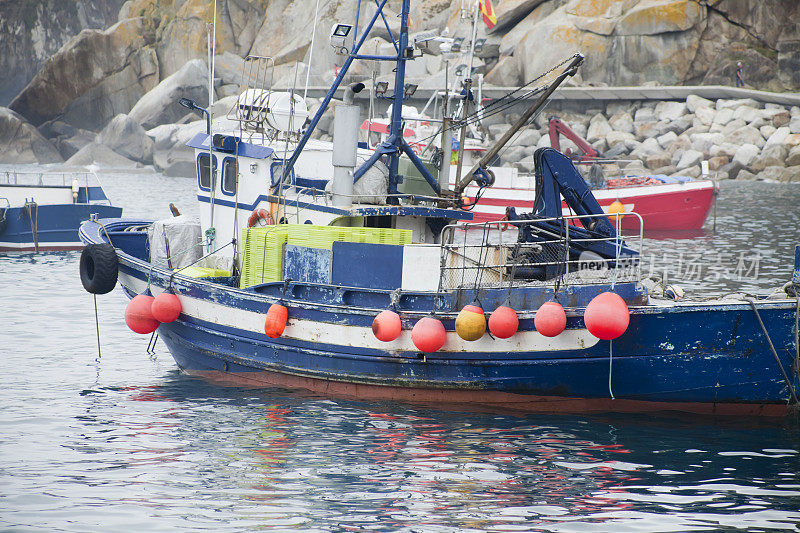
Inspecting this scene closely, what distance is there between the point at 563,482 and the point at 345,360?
12.9ft

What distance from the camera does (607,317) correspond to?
995 centimetres

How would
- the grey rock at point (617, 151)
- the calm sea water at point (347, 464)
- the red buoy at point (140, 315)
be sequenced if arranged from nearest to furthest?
the calm sea water at point (347, 464), the red buoy at point (140, 315), the grey rock at point (617, 151)

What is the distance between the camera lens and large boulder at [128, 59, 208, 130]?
63719 millimetres

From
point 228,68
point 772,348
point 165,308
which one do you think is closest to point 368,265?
point 165,308

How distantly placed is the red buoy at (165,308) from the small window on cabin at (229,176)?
8.06ft

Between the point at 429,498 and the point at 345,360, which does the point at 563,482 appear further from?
the point at 345,360

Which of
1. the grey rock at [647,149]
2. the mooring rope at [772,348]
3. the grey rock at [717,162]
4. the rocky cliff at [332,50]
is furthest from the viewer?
the rocky cliff at [332,50]

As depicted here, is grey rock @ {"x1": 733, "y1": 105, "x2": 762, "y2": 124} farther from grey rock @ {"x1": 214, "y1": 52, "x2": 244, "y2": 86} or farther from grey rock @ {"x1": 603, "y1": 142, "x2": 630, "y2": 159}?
grey rock @ {"x1": 214, "y1": 52, "x2": 244, "y2": 86}

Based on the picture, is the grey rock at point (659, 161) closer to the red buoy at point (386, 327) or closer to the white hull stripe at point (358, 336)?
the white hull stripe at point (358, 336)

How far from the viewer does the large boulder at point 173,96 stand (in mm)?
63719

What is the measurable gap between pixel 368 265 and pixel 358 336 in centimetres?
99

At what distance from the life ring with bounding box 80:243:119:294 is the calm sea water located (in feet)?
4.63

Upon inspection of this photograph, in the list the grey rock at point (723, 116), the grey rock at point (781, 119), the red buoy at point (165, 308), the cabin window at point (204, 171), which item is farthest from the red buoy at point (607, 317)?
the grey rock at point (723, 116)

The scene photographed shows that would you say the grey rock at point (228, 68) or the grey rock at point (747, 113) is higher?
the grey rock at point (228, 68)
